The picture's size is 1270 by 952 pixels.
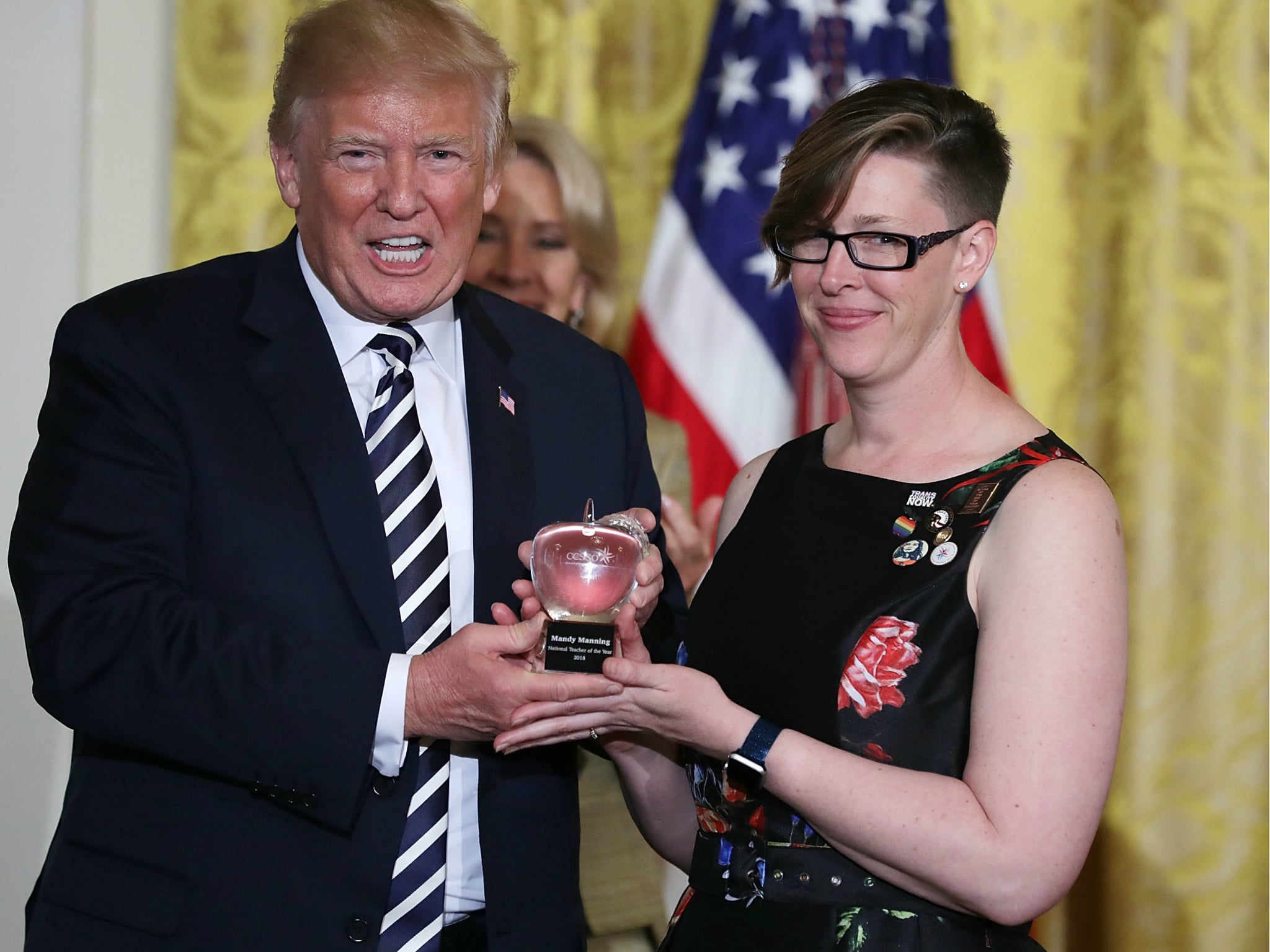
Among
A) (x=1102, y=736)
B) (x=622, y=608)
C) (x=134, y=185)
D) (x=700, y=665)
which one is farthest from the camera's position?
(x=134, y=185)

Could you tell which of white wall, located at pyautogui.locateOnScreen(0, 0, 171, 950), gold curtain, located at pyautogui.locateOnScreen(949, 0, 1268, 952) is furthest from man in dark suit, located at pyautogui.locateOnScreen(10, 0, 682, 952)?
gold curtain, located at pyautogui.locateOnScreen(949, 0, 1268, 952)

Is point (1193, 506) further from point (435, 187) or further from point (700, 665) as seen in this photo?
point (435, 187)

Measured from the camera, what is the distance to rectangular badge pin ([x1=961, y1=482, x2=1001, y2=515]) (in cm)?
181

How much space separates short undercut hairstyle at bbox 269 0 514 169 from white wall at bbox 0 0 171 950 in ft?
4.68

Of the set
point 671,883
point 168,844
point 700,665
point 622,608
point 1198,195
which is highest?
point 1198,195

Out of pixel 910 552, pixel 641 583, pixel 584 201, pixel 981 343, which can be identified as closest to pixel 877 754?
pixel 910 552

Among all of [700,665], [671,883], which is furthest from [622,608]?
[671,883]

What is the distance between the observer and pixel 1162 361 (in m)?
3.72

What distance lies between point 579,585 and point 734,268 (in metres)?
1.99

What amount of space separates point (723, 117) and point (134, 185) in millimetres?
1584

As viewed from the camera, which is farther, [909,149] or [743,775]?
[909,149]

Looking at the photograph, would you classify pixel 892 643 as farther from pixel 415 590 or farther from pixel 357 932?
pixel 357 932

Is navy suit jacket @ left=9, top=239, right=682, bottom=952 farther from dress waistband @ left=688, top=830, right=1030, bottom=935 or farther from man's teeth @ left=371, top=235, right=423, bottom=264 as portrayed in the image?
dress waistband @ left=688, top=830, right=1030, bottom=935

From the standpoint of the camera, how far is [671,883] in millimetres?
3422
